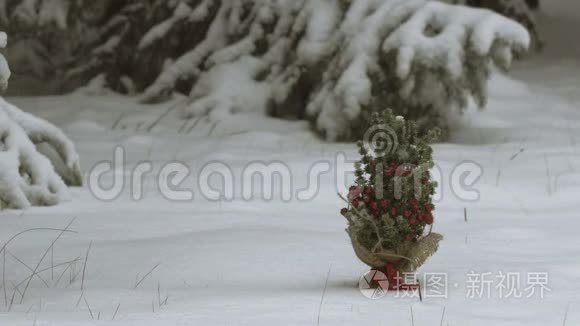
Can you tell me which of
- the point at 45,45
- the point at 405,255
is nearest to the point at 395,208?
the point at 405,255

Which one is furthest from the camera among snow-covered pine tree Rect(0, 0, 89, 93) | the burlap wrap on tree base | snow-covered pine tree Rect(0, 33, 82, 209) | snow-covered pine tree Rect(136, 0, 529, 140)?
snow-covered pine tree Rect(0, 0, 89, 93)

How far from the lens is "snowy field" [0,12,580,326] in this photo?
2.73 meters

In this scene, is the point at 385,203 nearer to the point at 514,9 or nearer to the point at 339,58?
the point at 339,58

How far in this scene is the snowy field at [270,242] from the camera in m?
2.73

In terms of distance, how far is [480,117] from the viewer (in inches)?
282

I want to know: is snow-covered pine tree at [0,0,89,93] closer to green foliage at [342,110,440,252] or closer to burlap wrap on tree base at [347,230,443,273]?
green foliage at [342,110,440,252]

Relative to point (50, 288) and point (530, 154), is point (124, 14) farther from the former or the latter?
point (50, 288)

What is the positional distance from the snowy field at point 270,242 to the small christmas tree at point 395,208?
140mm

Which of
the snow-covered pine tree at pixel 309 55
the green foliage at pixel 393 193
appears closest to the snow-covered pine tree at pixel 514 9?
the snow-covered pine tree at pixel 309 55

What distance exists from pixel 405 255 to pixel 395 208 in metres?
0.14

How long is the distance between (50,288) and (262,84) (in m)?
4.08

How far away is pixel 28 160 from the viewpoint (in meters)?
4.44

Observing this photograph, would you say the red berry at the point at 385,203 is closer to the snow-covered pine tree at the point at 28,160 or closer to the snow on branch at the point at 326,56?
the snow-covered pine tree at the point at 28,160

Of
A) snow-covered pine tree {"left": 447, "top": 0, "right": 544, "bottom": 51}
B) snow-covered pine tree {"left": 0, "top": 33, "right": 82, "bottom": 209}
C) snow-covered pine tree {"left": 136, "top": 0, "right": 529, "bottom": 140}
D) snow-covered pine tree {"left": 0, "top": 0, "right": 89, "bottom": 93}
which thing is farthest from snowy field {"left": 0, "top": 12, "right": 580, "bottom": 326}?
snow-covered pine tree {"left": 447, "top": 0, "right": 544, "bottom": 51}
